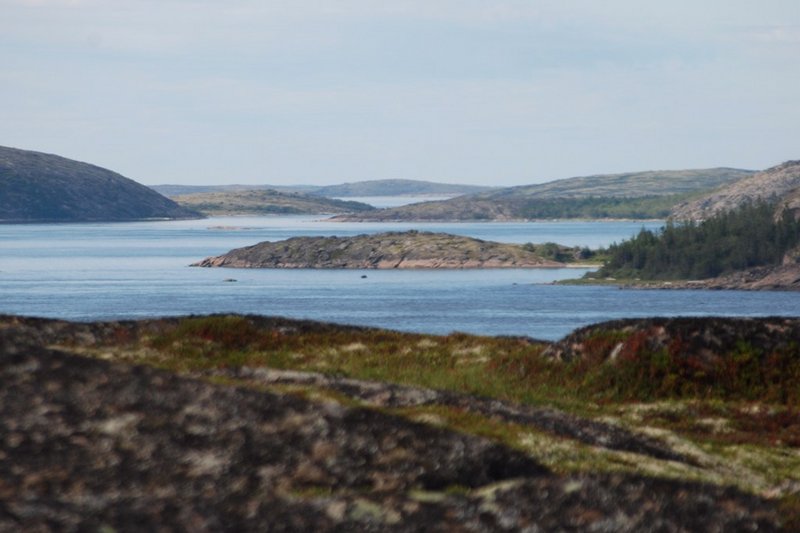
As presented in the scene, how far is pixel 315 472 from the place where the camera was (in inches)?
487

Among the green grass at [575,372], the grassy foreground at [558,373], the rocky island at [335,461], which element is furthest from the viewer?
the green grass at [575,372]

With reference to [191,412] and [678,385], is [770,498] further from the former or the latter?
[678,385]

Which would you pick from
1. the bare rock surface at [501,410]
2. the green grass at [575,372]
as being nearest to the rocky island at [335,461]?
the bare rock surface at [501,410]

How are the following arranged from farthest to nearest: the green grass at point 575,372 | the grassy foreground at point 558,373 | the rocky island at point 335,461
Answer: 1. the green grass at point 575,372
2. the grassy foreground at point 558,373
3. the rocky island at point 335,461

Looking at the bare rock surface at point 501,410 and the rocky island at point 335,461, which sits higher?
the rocky island at point 335,461

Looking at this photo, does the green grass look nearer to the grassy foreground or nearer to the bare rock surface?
the grassy foreground

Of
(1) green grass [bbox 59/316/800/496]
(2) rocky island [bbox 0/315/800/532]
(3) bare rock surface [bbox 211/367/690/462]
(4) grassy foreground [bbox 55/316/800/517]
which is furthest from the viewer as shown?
(1) green grass [bbox 59/316/800/496]

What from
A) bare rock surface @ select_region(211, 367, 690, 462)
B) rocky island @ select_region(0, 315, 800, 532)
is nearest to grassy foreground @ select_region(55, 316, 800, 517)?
rocky island @ select_region(0, 315, 800, 532)

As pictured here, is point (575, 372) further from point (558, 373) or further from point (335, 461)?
point (335, 461)

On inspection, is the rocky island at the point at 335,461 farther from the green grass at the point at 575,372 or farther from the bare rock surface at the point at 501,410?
the green grass at the point at 575,372

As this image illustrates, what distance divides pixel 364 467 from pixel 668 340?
18728mm

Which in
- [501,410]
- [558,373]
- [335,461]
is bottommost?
[558,373]

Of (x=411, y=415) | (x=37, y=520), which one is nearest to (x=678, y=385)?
(x=411, y=415)

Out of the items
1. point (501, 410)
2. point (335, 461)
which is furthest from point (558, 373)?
point (335, 461)
